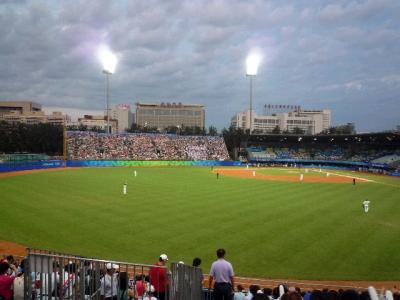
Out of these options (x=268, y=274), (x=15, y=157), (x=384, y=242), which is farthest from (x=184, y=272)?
(x=15, y=157)

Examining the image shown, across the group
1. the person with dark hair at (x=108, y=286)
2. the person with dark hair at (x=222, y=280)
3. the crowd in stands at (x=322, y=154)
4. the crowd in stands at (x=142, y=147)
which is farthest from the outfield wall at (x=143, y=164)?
the person with dark hair at (x=222, y=280)

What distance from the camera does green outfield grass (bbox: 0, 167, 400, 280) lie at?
1664 cm

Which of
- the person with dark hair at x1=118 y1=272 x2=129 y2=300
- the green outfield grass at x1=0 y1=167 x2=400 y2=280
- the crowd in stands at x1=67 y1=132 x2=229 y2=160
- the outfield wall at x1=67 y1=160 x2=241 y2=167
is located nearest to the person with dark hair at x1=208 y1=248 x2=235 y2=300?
the person with dark hair at x1=118 y1=272 x2=129 y2=300

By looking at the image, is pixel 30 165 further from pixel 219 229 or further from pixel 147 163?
pixel 219 229

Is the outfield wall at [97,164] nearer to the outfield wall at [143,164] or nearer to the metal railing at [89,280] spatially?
the outfield wall at [143,164]

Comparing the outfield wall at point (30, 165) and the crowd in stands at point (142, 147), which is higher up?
the crowd in stands at point (142, 147)

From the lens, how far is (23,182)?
143ft

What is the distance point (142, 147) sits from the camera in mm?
93625

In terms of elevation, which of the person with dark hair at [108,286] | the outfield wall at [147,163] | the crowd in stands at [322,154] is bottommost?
the outfield wall at [147,163]

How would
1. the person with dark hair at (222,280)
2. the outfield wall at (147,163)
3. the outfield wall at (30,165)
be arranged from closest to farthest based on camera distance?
the person with dark hair at (222,280) → the outfield wall at (30,165) → the outfield wall at (147,163)

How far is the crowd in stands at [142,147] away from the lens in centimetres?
8469

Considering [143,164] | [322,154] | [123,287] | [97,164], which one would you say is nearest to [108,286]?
[123,287]

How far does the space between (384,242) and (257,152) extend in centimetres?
8466

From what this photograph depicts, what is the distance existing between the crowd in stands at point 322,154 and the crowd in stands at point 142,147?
10.1 meters
